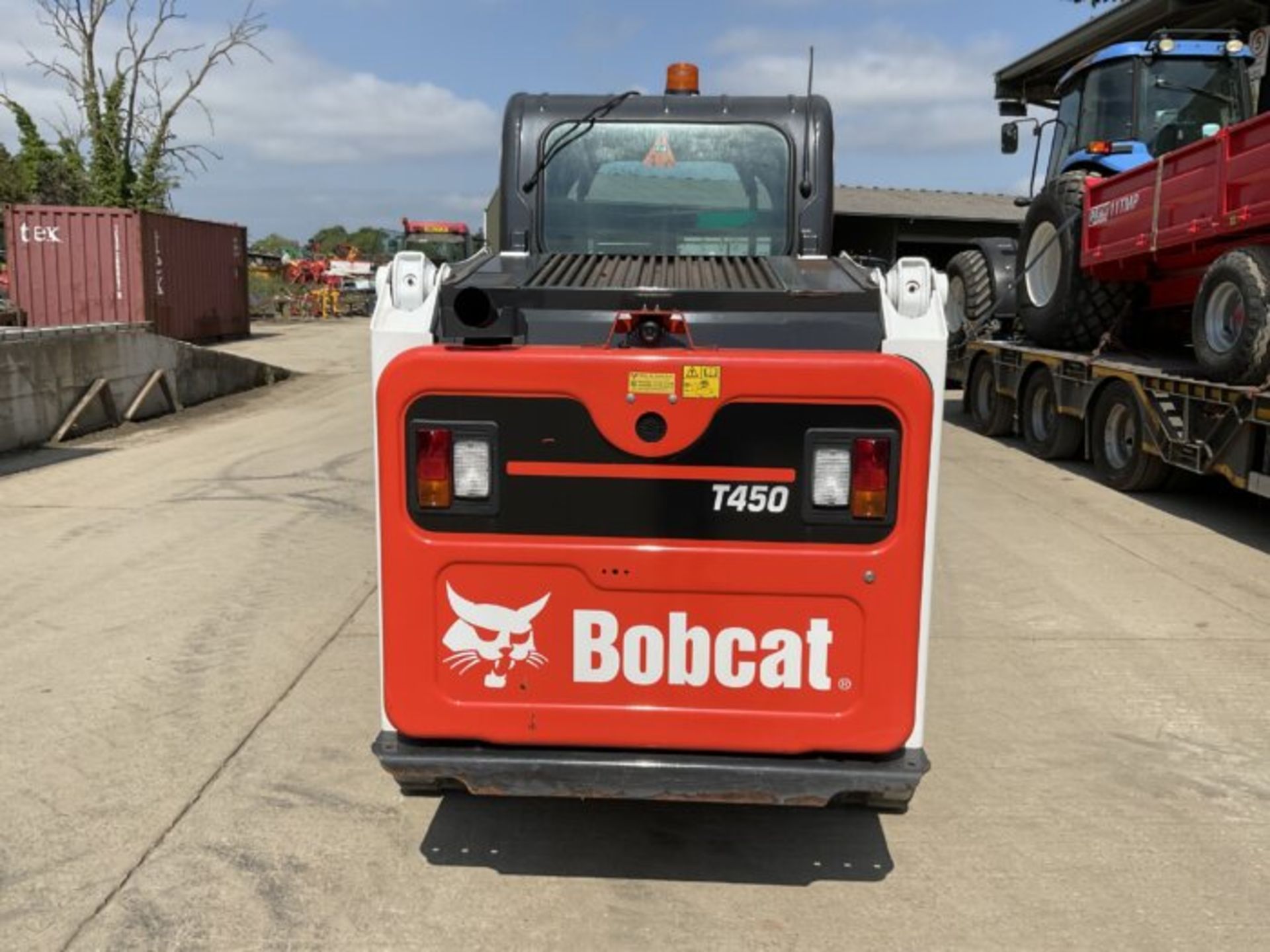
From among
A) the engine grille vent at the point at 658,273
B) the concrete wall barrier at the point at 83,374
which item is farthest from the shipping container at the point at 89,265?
the engine grille vent at the point at 658,273

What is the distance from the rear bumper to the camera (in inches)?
114

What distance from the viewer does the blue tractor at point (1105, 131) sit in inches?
411

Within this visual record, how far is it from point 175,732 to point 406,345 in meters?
2.21

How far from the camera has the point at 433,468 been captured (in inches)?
112

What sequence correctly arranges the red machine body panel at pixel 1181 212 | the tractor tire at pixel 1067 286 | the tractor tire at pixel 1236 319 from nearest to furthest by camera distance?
1. the tractor tire at pixel 1236 319
2. the red machine body panel at pixel 1181 212
3. the tractor tire at pixel 1067 286

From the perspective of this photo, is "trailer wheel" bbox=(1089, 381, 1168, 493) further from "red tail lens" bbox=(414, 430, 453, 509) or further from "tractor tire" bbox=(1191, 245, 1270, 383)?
"red tail lens" bbox=(414, 430, 453, 509)

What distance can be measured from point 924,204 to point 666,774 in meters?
30.2

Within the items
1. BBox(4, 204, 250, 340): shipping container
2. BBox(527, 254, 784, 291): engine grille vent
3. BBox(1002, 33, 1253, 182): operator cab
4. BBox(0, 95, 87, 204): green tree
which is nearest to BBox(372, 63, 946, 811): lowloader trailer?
BBox(527, 254, 784, 291): engine grille vent

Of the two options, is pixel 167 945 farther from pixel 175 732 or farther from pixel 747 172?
pixel 747 172

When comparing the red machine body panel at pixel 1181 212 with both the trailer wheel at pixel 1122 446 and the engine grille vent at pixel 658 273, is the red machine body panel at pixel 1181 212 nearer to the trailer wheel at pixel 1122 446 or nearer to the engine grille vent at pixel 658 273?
the trailer wheel at pixel 1122 446

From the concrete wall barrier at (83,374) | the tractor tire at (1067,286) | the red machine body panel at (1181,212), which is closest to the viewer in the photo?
the red machine body panel at (1181,212)

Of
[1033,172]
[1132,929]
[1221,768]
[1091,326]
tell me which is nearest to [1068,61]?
[1033,172]

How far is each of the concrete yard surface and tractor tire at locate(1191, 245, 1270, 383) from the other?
166cm

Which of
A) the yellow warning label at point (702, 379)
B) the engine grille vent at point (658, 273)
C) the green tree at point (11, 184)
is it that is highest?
the green tree at point (11, 184)
